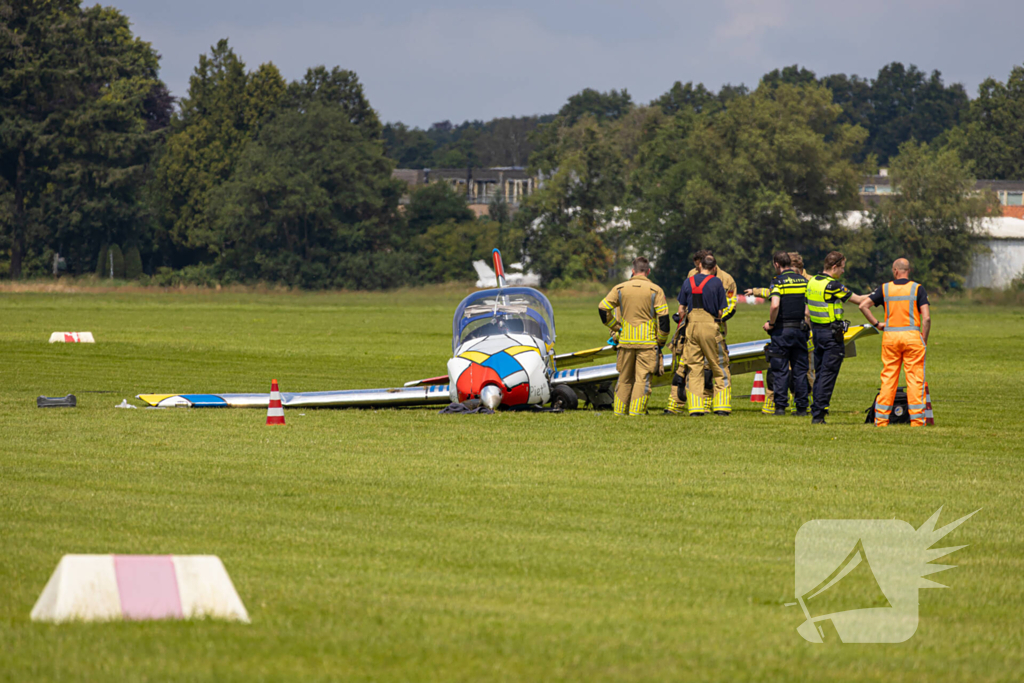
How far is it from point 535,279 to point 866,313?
246ft

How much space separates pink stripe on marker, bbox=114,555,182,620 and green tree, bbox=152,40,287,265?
82938 mm

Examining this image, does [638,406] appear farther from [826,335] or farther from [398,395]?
[398,395]

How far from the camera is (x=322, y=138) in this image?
286 feet

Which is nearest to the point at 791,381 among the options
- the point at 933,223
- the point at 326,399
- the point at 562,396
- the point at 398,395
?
the point at 562,396

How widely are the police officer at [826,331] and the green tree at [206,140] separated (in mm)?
75576

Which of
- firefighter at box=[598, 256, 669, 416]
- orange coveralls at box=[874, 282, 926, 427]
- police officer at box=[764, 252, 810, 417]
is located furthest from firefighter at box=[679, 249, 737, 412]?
orange coveralls at box=[874, 282, 926, 427]

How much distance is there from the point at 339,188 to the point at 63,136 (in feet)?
63.8

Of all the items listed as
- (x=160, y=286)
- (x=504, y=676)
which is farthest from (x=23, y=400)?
(x=160, y=286)

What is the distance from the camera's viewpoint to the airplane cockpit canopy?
1647cm

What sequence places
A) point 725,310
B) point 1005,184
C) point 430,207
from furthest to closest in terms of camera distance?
point 1005,184 → point 430,207 → point 725,310

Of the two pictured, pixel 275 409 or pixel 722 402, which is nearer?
pixel 275 409

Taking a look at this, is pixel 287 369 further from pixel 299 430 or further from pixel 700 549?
pixel 700 549

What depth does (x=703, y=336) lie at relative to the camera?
48.9 feet

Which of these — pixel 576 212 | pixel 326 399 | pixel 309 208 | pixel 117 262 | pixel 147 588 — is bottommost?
pixel 326 399
